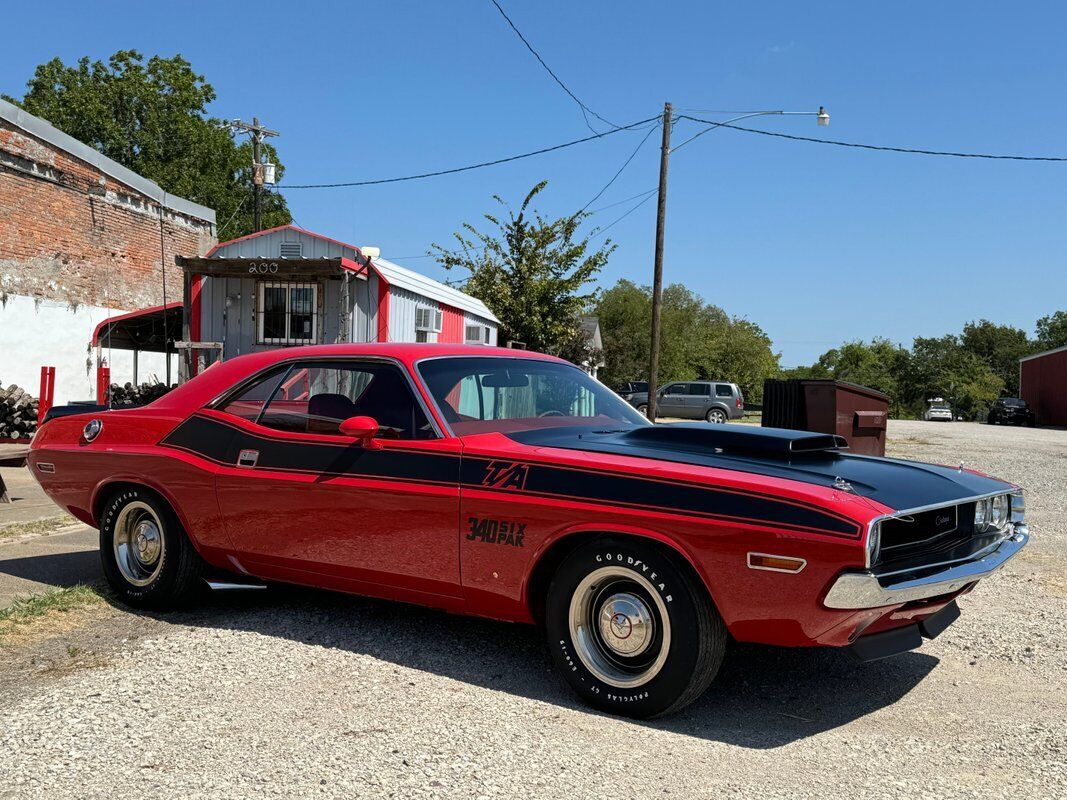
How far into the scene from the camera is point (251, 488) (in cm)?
455

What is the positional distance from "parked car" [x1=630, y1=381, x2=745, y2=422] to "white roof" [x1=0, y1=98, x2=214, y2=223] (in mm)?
17550

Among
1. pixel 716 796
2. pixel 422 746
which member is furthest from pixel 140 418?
pixel 716 796

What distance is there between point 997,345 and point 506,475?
4169 inches

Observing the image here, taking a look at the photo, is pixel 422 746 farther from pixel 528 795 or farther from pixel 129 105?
pixel 129 105

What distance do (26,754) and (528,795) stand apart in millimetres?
1721

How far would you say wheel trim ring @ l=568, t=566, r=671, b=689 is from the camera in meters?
3.46

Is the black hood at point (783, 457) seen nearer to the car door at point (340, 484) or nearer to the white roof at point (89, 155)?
the car door at point (340, 484)

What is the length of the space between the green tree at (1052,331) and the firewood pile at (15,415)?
101 meters

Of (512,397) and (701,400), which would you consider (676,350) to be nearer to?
(701,400)

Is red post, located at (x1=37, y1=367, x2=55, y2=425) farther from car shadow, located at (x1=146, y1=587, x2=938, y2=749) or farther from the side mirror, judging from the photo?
the side mirror

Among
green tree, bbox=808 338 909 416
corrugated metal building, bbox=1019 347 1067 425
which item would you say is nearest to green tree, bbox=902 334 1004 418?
green tree, bbox=808 338 909 416

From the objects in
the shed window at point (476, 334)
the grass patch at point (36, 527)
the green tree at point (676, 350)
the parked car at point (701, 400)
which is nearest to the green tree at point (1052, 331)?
the green tree at point (676, 350)

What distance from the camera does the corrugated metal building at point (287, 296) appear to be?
14.7 meters

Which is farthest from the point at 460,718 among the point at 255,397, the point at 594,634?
the point at 255,397
